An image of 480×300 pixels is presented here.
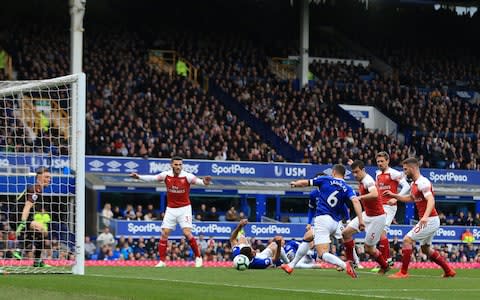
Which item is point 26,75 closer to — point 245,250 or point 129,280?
point 245,250

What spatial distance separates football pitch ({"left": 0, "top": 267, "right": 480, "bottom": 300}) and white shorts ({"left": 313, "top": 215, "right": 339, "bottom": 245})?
2.18 ft

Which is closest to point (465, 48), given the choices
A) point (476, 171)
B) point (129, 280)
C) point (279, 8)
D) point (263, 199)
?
point (279, 8)

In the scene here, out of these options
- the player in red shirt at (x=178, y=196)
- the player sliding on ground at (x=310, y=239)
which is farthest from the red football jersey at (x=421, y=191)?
the player in red shirt at (x=178, y=196)

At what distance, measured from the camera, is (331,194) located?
63.7 feet

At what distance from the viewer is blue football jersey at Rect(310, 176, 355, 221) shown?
19.4 m

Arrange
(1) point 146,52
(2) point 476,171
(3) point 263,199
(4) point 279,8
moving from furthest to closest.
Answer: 1. (4) point 279,8
2. (1) point 146,52
3. (2) point 476,171
4. (3) point 263,199

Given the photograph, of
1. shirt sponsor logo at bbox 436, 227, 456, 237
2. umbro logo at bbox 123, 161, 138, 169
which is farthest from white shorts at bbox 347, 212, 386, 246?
shirt sponsor logo at bbox 436, 227, 456, 237

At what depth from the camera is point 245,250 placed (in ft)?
73.8

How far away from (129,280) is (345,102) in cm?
3460

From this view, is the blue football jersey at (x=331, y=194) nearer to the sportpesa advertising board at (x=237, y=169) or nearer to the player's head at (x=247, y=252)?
the player's head at (x=247, y=252)

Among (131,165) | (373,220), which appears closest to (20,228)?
(373,220)

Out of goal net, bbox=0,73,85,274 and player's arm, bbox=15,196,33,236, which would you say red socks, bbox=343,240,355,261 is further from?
player's arm, bbox=15,196,33,236

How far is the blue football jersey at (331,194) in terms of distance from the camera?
19375 millimetres

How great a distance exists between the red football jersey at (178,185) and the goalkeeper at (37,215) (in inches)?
114
